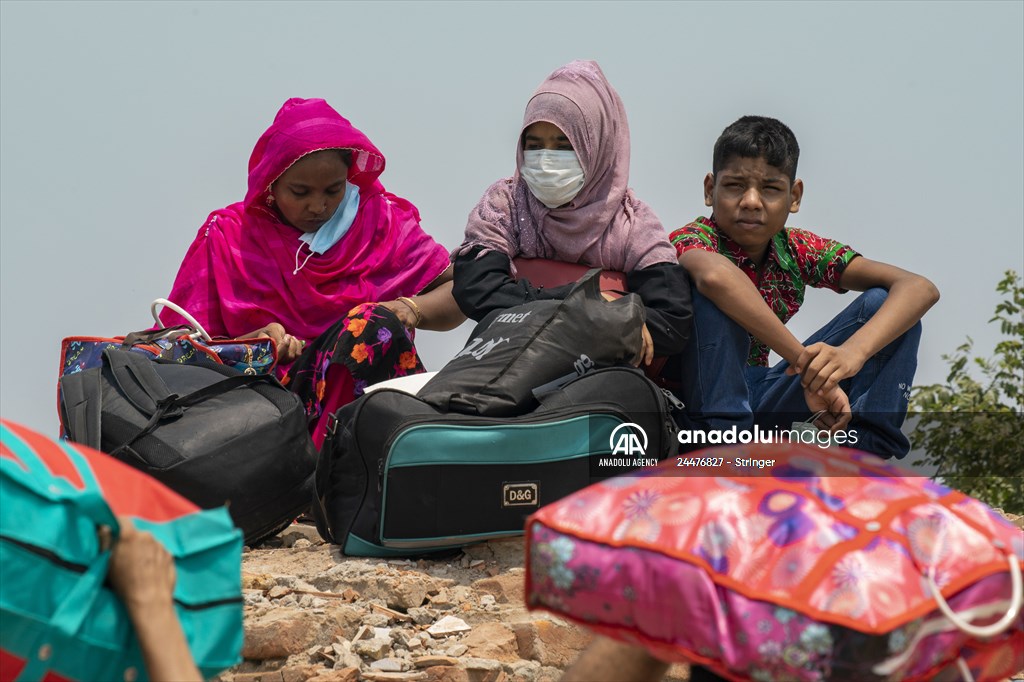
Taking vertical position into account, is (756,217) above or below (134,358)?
above

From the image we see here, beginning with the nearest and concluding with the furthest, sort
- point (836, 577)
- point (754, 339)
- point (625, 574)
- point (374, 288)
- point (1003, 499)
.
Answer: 1. point (836, 577)
2. point (625, 574)
3. point (754, 339)
4. point (374, 288)
5. point (1003, 499)

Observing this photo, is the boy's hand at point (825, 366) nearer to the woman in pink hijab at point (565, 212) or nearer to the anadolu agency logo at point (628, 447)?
the woman in pink hijab at point (565, 212)

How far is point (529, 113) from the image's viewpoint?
4648mm

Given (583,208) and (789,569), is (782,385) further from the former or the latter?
(789,569)

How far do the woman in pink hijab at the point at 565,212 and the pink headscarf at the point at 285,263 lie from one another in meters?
0.55

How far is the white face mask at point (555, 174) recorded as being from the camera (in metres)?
4.56

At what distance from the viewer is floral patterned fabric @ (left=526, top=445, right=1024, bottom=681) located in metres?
1.68

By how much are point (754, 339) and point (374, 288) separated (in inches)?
59.1

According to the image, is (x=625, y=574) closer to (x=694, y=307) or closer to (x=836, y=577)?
(x=836, y=577)

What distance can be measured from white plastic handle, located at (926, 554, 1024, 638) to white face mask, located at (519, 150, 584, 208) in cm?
299

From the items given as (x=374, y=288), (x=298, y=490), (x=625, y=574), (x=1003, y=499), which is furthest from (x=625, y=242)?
(x=1003, y=499)

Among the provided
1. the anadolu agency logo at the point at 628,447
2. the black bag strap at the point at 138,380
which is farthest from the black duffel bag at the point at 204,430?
the anadolu agency logo at the point at 628,447

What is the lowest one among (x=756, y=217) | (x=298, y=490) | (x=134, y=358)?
(x=298, y=490)

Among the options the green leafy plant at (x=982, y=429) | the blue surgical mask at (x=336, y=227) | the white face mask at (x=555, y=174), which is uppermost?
the white face mask at (x=555, y=174)
